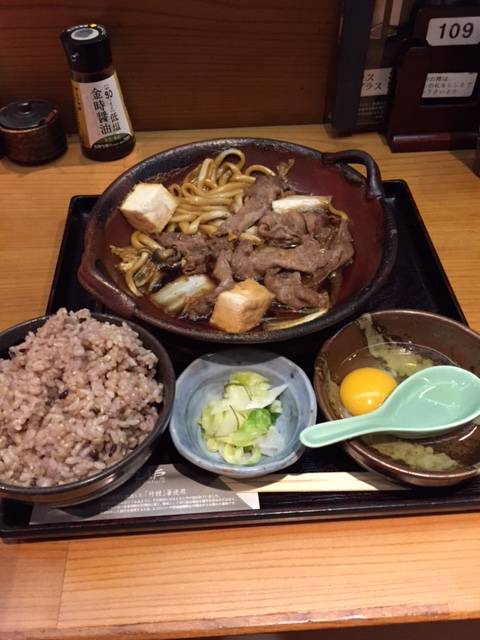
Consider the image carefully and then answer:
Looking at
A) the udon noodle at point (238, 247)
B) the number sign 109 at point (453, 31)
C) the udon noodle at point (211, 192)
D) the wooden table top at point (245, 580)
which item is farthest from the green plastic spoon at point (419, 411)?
the number sign 109 at point (453, 31)

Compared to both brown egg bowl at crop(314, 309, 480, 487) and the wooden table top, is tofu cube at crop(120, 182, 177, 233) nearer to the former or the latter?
brown egg bowl at crop(314, 309, 480, 487)

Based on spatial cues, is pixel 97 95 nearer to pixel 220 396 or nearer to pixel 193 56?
pixel 193 56

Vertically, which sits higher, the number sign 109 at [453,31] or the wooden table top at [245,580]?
the number sign 109 at [453,31]

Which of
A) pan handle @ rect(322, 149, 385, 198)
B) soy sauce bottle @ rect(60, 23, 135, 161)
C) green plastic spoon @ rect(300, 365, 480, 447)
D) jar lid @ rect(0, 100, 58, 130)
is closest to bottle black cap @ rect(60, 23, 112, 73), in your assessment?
soy sauce bottle @ rect(60, 23, 135, 161)

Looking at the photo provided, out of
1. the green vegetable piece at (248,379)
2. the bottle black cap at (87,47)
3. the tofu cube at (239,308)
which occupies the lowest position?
the green vegetable piece at (248,379)

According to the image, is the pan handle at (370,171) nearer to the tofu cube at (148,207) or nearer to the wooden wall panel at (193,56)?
the tofu cube at (148,207)

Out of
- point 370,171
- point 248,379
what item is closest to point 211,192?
point 370,171
